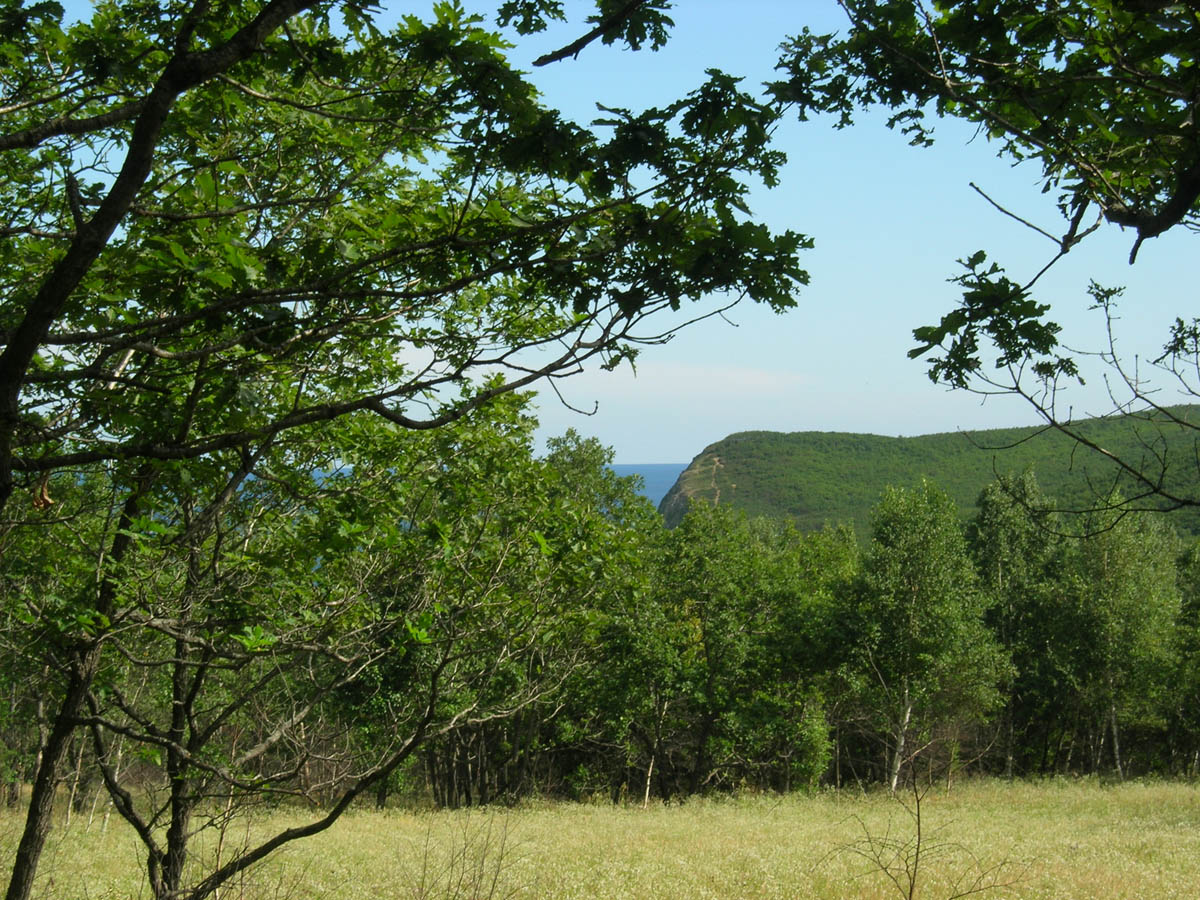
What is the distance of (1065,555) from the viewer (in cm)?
4253

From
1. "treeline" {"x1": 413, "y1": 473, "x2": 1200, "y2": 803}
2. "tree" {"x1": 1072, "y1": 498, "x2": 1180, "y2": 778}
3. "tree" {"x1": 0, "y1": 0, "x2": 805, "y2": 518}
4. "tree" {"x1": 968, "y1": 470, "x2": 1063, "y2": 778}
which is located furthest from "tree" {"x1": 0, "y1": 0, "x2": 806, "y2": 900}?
"tree" {"x1": 968, "y1": 470, "x2": 1063, "y2": 778}

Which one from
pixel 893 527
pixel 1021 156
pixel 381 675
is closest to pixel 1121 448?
pixel 893 527

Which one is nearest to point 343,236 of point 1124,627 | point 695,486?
point 1124,627

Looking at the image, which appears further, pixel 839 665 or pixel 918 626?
pixel 839 665

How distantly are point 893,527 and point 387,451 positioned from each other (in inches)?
1215

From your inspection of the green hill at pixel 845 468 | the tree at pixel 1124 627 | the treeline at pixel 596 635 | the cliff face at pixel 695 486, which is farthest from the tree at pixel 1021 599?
the cliff face at pixel 695 486

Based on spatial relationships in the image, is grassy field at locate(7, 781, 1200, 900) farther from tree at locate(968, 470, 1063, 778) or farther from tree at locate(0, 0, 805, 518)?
tree at locate(968, 470, 1063, 778)

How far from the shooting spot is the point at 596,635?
11781 mm

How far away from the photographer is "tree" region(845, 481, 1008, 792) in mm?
32062

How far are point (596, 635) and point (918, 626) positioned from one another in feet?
77.9

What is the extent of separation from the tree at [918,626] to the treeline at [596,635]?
0.12 metres

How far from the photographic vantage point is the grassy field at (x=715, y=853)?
11164 mm

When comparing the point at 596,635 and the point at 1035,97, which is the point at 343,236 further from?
the point at 596,635

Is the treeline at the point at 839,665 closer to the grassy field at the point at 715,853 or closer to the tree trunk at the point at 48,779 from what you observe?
the grassy field at the point at 715,853
